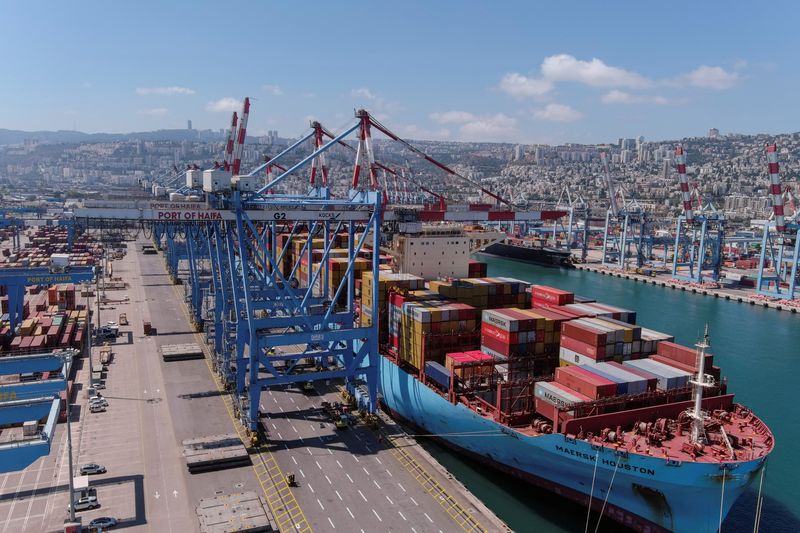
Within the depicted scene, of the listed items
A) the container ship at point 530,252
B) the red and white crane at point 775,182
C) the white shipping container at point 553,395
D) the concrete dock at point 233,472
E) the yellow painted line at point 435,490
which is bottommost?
the concrete dock at point 233,472

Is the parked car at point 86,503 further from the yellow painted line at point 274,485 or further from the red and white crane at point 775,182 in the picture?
the red and white crane at point 775,182

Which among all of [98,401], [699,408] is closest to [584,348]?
[699,408]

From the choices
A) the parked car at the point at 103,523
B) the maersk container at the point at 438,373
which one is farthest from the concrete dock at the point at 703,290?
the parked car at the point at 103,523

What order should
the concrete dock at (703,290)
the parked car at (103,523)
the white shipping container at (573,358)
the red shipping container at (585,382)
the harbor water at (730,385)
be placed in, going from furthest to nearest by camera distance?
the concrete dock at (703,290) < the white shipping container at (573,358) < the harbor water at (730,385) < the red shipping container at (585,382) < the parked car at (103,523)

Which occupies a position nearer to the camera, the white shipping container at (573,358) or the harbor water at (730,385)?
the harbor water at (730,385)

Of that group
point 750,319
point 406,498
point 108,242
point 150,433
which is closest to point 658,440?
point 406,498

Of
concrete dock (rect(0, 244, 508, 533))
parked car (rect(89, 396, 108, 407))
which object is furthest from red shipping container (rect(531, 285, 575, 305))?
parked car (rect(89, 396, 108, 407))

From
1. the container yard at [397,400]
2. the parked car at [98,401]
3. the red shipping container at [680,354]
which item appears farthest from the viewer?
the parked car at [98,401]

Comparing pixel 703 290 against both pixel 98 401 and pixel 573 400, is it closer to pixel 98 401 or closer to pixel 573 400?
pixel 573 400

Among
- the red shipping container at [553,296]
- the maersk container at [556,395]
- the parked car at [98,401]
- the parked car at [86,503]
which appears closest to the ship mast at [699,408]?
the maersk container at [556,395]

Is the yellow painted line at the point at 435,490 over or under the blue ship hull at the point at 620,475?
under
